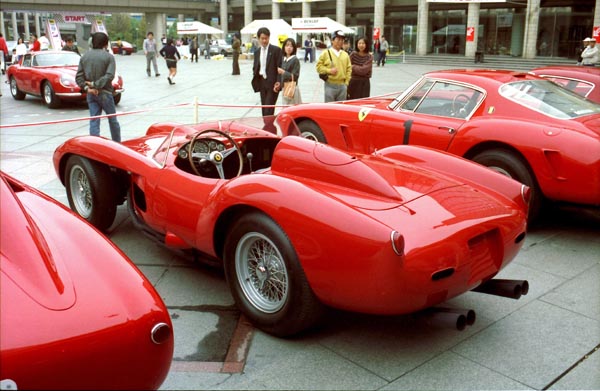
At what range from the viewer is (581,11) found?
127 ft

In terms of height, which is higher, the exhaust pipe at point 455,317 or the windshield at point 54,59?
the windshield at point 54,59

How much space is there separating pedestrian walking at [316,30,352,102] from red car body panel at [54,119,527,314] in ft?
19.0

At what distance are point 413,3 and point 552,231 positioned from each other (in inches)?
1930

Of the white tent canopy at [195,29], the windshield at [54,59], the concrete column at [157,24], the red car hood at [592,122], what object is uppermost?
the concrete column at [157,24]

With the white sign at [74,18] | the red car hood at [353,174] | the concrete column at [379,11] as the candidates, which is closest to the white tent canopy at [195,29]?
the concrete column at [379,11]

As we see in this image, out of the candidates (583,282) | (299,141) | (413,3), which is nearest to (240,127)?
(299,141)

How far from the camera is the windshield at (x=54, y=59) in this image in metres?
16.0

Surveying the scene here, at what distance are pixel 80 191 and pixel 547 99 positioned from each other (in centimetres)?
473

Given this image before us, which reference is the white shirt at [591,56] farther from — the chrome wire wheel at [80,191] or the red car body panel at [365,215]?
the chrome wire wheel at [80,191]

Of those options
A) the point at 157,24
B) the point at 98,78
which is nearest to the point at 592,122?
the point at 98,78

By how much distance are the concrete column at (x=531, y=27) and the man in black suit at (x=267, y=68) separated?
105 feet

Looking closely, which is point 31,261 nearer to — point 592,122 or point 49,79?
point 592,122

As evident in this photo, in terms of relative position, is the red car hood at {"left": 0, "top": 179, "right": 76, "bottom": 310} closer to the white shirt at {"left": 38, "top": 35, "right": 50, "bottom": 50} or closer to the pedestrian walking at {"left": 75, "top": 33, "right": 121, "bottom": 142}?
the pedestrian walking at {"left": 75, "top": 33, "right": 121, "bottom": 142}

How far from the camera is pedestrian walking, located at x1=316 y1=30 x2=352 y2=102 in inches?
394
